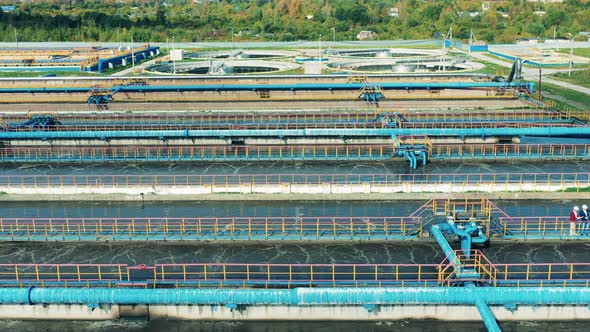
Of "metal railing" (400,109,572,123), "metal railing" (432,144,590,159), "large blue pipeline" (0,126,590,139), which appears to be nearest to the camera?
"metal railing" (432,144,590,159)

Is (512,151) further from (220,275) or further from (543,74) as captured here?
(543,74)

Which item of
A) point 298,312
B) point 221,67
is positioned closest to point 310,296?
point 298,312

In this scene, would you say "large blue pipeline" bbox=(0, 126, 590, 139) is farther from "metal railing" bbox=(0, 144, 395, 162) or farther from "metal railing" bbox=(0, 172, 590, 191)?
"metal railing" bbox=(0, 172, 590, 191)

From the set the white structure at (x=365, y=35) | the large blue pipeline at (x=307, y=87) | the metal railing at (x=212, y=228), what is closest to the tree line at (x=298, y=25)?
the white structure at (x=365, y=35)

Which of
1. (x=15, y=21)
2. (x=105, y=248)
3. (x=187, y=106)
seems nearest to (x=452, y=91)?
(x=187, y=106)

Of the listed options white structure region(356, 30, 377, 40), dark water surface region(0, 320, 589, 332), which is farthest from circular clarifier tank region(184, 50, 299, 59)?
dark water surface region(0, 320, 589, 332)

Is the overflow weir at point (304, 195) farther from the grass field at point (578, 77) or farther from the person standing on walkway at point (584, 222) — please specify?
the grass field at point (578, 77)
